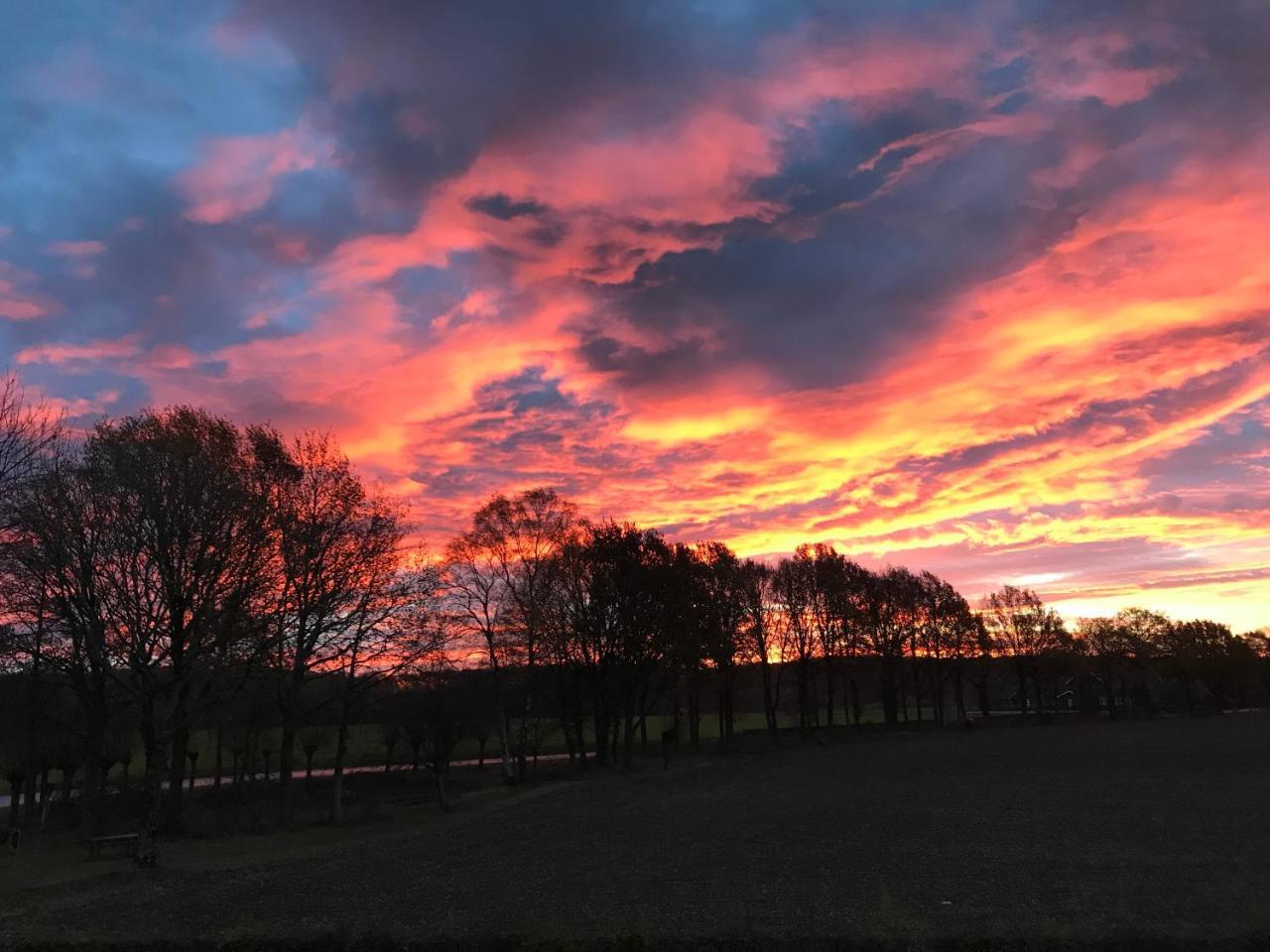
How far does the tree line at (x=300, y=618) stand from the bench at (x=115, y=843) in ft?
6.38

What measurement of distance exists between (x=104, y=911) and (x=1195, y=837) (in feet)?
87.0

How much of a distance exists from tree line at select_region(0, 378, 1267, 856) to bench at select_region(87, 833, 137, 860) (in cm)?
194

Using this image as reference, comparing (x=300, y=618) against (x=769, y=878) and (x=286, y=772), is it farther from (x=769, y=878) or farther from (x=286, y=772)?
(x=769, y=878)

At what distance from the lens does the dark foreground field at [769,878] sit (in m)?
12.6

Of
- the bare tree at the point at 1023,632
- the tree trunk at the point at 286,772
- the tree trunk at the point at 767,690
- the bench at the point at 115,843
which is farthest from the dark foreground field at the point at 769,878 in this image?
the bare tree at the point at 1023,632

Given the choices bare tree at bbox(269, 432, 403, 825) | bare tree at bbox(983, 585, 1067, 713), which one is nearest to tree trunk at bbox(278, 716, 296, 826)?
bare tree at bbox(269, 432, 403, 825)

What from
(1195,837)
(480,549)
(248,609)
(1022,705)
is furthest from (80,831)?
(1022,705)

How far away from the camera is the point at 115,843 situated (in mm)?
31844

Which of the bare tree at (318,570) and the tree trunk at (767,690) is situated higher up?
the bare tree at (318,570)

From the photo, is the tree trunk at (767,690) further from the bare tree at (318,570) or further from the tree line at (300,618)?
the bare tree at (318,570)

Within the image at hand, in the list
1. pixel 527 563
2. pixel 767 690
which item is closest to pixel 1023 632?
pixel 767 690

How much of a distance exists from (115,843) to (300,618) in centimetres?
1130

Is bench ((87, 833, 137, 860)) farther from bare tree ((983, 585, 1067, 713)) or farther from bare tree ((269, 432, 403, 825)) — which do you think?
bare tree ((983, 585, 1067, 713))

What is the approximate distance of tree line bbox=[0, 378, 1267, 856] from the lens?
26.1 metres
